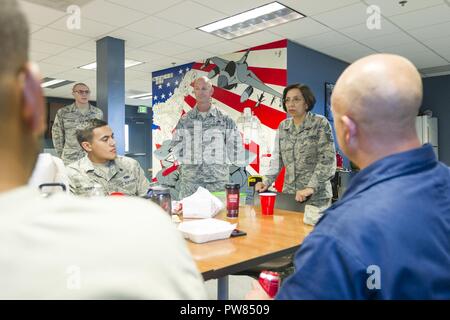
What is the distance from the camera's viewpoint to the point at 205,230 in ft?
5.36

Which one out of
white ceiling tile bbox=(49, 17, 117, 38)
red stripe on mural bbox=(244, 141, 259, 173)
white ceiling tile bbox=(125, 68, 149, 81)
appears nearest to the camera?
white ceiling tile bbox=(49, 17, 117, 38)

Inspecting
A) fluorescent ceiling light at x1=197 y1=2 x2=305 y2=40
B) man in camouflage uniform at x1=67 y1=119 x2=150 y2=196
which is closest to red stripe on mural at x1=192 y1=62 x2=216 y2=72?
fluorescent ceiling light at x1=197 y1=2 x2=305 y2=40

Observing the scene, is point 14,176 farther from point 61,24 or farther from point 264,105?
point 264,105

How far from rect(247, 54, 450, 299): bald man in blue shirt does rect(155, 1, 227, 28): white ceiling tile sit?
135 inches

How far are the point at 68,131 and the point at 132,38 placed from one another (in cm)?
164

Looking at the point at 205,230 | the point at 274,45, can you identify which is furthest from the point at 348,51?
the point at 205,230

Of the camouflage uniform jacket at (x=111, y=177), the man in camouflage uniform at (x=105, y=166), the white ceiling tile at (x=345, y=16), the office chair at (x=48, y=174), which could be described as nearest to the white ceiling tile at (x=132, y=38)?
the white ceiling tile at (x=345, y=16)

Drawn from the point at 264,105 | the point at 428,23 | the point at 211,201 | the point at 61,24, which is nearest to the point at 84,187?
the point at 211,201

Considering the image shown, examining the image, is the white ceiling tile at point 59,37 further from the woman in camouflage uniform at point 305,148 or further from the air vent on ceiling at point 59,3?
the woman in camouflage uniform at point 305,148

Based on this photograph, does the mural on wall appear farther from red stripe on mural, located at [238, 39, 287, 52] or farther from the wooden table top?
the wooden table top

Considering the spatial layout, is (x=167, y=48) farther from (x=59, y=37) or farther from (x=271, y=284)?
(x=271, y=284)

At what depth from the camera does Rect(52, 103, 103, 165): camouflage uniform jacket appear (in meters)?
4.57

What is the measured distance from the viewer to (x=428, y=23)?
14.9ft

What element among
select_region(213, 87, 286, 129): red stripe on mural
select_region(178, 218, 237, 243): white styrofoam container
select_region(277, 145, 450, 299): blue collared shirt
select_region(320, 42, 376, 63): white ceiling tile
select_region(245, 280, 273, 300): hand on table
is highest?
select_region(320, 42, 376, 63): white ceiling tile
